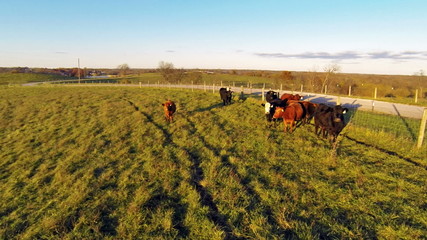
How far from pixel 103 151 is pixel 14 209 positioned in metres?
3.77

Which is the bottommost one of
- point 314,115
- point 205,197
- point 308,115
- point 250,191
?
point 205,197

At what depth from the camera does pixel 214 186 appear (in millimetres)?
6023

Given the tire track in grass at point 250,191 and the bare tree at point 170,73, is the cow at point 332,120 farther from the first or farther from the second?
the bare tree at point 170,73

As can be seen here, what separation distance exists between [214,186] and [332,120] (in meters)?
6.41

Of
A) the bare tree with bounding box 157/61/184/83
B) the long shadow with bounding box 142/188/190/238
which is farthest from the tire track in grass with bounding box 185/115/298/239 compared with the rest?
the bare tree with bounding box 157/61/184/83

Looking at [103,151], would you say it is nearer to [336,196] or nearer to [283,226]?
[283,226]

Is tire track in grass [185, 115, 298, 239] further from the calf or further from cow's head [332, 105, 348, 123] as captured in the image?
the calf

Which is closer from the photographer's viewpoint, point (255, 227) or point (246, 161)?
point (255, 227)

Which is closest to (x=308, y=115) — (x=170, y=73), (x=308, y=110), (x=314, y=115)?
(x=308, y=110)

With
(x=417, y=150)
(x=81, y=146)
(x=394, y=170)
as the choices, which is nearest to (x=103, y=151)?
(x=81, y=146)

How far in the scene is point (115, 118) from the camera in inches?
597

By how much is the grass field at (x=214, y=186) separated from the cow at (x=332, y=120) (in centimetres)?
55

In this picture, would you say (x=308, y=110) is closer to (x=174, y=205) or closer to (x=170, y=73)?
(x=174, y=205)

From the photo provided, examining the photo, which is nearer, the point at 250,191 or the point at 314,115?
the point at 250,191
